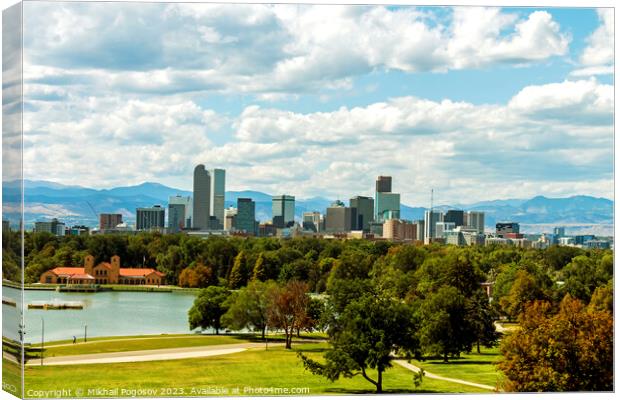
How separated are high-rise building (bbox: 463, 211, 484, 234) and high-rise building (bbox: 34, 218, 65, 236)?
8743 millimetres

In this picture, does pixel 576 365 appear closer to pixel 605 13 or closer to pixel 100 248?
pixel 605 13

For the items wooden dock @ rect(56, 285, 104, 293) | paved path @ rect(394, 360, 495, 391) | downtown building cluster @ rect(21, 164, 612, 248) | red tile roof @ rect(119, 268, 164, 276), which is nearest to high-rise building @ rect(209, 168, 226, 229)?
downtown building cluster @ rect(21, 164, 612, 248)

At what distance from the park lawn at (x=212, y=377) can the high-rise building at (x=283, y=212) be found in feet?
11.4

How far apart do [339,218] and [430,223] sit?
2.75 meters

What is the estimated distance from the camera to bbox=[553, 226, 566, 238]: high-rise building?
2197 centimetres

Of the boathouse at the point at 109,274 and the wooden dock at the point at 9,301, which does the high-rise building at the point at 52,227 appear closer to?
the boathouse at the point at 109,274

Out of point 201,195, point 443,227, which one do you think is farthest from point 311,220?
point 443,227

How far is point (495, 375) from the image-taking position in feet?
58.5

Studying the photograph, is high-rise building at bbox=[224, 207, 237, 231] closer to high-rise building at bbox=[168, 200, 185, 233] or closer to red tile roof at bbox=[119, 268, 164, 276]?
high-rise building at bbox=[168, 200, 185, 233]

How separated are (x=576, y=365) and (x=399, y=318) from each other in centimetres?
314

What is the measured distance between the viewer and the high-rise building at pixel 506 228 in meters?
22.3

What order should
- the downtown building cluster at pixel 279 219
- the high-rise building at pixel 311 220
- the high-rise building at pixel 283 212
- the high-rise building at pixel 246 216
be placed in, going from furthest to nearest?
the high-rise building at pixel 311 220 < the high-rise building at pixel 283 212 < the high-rise building at pixel 246 216 < the downtown building cluster at pixel 279 219

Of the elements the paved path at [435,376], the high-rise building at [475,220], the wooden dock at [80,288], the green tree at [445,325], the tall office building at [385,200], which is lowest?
the paved path at [435,376]

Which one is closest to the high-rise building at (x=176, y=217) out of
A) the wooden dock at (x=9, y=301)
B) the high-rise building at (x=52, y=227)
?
the high-rise building at (x=52, y=227)
